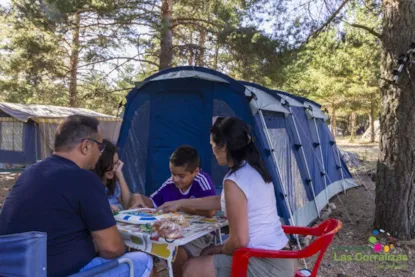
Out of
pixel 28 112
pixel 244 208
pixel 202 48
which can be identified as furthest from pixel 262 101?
pixel 28 112

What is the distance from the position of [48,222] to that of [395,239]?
370 cm

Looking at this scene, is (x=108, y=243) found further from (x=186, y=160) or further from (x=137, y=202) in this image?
(x=137, y=202)

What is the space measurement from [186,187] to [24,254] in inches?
55.0

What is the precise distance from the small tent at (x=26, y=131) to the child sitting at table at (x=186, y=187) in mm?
7562

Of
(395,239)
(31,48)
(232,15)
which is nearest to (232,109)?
(395,239)

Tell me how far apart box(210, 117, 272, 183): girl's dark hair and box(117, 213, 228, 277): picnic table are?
441mm

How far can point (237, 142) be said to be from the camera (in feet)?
6.37

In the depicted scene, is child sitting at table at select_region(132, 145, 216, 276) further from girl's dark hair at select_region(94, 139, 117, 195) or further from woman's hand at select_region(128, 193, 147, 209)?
girl's dark hair at select_region(94, 139, 117, 195)

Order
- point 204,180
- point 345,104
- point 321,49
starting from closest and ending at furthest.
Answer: point 204,180 < point 321,49 < point 345,104

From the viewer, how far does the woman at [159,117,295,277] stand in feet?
5.95

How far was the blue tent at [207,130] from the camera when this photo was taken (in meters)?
4.29

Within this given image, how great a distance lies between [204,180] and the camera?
2742 mm

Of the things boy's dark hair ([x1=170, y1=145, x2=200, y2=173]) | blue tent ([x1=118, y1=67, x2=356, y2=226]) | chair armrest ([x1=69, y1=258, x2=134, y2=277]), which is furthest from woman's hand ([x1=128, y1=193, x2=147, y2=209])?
blue tent ([x1=118, y1=67, x2=356, y2=226])

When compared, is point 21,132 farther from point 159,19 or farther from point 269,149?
point 269,149
